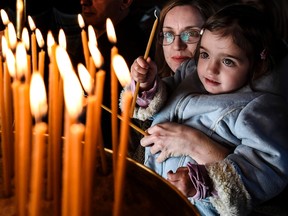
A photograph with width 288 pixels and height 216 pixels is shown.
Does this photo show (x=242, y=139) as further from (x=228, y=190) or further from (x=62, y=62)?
(x=62, y=62)

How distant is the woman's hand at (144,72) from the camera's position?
2.94 ft

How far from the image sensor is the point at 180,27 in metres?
1.20

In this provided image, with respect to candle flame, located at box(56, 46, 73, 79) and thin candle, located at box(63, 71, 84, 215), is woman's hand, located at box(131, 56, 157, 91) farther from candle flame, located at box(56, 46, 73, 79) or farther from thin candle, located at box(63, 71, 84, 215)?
thin candle, located at box(63, 71, 84, 215)

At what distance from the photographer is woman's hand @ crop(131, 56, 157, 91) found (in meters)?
0.90

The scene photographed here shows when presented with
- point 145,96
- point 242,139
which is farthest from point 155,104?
point 242,139

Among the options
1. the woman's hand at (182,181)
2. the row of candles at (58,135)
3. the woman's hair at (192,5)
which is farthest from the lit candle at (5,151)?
the woman's hair at (192,5)

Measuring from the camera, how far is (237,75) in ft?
2.93

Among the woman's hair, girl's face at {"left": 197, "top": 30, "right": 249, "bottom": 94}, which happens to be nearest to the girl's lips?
girl's face at {"left": 197, "top": 30, "right": 249, "bottom": 94}

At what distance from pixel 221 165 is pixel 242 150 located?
0.08 metres

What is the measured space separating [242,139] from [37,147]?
Result: 2.11ft

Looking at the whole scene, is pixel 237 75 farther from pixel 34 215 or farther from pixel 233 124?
pixel 34 215

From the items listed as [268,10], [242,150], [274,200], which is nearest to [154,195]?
[242,150]

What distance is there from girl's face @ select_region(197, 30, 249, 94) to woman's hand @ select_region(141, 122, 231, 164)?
5.1 inches

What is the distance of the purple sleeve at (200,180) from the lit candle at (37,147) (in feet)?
1.36
